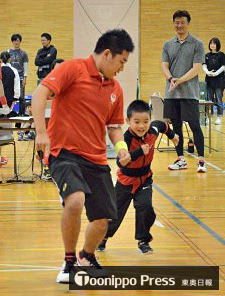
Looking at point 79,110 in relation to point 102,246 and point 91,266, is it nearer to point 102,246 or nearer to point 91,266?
point 91,266

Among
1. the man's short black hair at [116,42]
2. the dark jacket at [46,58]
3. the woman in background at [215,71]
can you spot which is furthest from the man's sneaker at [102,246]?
the woman in background at [215,71]

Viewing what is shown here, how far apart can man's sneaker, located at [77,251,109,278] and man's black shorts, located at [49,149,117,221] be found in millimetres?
319

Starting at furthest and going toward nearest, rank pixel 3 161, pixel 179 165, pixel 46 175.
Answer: pixel 3 161, pixel 179 165, pixel 46 175

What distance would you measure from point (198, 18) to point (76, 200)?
16.2m

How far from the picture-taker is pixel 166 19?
63.7 ft

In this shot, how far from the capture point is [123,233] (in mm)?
5742

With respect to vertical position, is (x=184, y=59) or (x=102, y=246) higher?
A: (x=184, y=59)

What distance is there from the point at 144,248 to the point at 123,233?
2.24ft

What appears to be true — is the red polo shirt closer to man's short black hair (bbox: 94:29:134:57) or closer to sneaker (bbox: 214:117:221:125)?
man's short black hair (bbox: 94:29:134:57)

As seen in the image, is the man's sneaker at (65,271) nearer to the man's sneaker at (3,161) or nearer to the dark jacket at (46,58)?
the man's sneaker at (3,161)

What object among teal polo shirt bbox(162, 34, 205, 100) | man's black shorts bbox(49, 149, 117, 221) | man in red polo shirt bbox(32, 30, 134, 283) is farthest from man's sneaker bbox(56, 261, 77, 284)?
teal polo shirt bbox(162, 34, 205, 100)

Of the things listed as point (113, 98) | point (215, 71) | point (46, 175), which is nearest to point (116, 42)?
point (113, 98)

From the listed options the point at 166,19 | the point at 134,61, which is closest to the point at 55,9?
the point at 166,19

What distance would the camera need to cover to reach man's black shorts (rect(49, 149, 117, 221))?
4035 mm
